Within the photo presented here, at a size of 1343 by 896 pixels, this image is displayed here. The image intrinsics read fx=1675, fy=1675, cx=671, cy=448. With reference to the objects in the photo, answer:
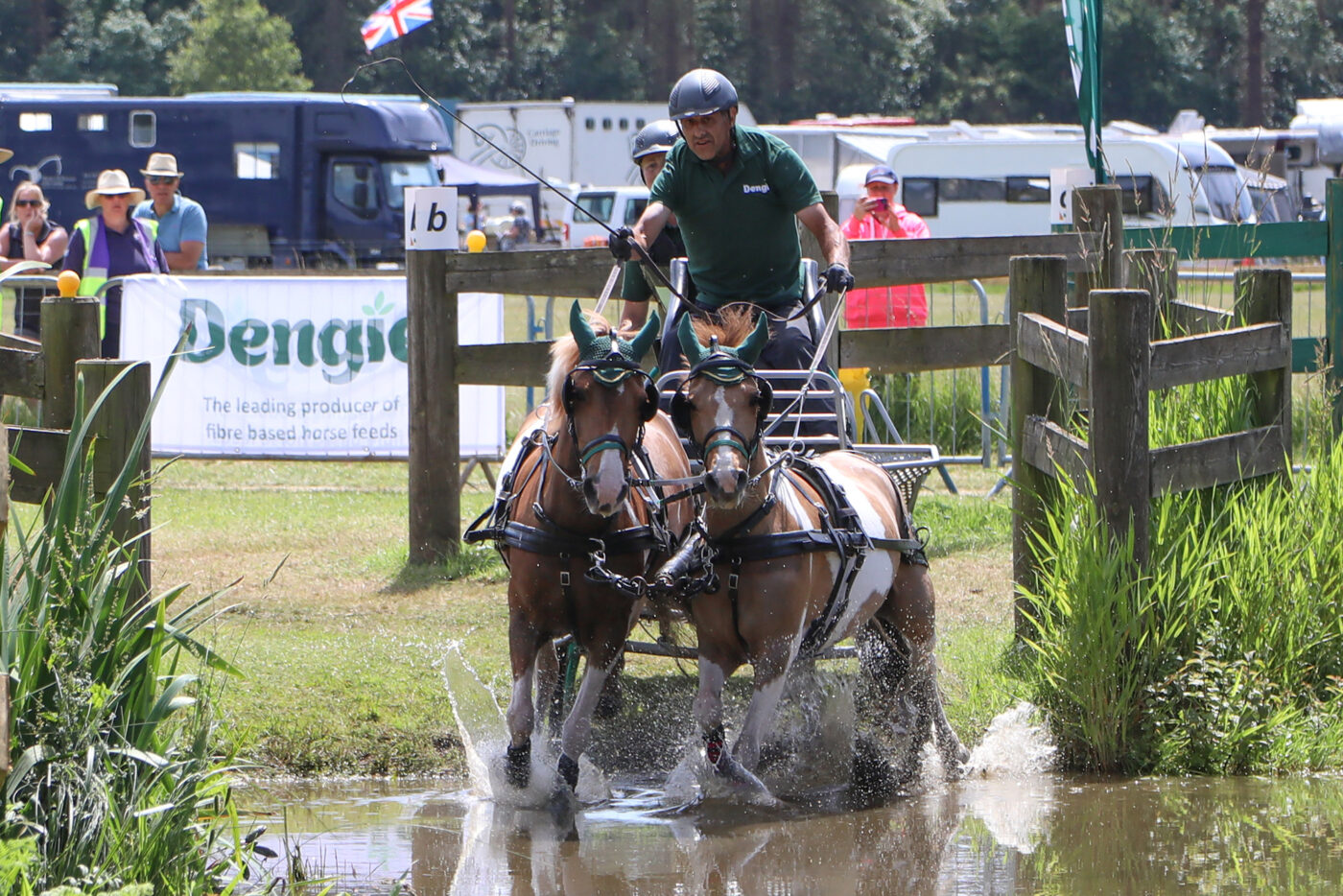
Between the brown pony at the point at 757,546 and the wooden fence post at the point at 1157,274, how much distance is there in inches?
65.2

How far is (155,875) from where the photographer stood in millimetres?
3842

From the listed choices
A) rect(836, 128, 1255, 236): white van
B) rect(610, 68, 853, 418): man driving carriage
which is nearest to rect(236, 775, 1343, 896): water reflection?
rect(610, 68, 853, 418): man driving carriage

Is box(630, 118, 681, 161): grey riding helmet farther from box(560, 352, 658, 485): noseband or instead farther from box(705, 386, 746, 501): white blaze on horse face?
box(705, 386, 746, 501): white blaze on horse face

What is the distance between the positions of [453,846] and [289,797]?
795 mm

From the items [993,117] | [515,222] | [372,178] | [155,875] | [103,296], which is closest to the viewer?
[155,875]

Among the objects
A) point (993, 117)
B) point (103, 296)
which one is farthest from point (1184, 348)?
point (993, 117)

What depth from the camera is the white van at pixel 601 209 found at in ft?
115

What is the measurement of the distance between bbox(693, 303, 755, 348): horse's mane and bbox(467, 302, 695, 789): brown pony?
23 centimetres

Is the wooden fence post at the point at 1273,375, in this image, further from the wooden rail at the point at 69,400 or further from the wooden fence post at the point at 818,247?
the wooden rail at the point at 69,400

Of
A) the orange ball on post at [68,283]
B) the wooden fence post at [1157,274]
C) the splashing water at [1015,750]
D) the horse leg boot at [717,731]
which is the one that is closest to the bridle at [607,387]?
the horse leg boot at [717,731]

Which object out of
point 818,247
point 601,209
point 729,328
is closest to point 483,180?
point 601,209

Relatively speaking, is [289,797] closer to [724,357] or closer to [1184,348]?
[724,357]

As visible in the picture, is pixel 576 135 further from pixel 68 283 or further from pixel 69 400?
pixel 69 400

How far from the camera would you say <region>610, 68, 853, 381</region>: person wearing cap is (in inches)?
250
